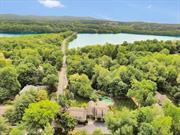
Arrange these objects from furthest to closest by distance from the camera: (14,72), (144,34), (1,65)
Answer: (144,34) → (1,65) → (14,72)

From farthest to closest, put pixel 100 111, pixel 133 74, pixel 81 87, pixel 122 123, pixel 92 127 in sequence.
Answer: pixel 133 74 < pixel 81 87 < pixel 100 111 < pixel 92 127 < pixel 122 123

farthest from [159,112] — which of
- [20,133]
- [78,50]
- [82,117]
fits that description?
[78,50]

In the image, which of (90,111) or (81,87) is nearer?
(90,111)

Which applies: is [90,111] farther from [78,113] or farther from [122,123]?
[122,123]

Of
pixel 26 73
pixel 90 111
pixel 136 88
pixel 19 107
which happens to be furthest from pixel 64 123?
pixel 26 73

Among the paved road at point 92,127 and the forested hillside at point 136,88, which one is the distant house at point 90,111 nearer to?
the paved road at point 92,127

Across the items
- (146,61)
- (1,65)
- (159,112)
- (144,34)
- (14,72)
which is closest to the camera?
(159,112)

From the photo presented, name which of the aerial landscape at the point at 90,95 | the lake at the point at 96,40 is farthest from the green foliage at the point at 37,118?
the lake at the point at 96,40

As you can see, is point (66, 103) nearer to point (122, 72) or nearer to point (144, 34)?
point (122, 72)

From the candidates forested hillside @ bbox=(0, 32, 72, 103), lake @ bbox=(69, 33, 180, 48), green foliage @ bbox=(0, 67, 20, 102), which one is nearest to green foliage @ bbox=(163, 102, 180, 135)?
forested hillside @ bbox=(0, 32, 72, 103)
